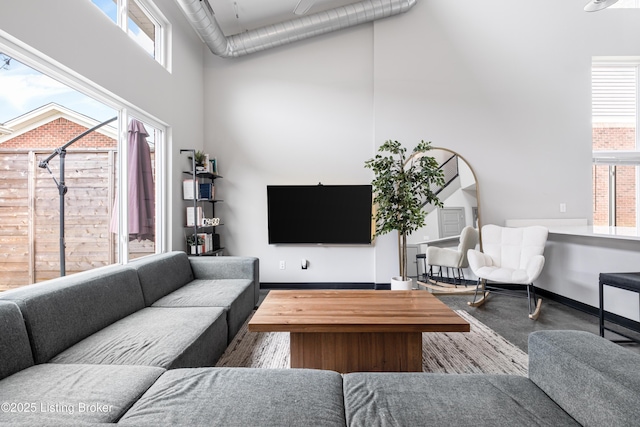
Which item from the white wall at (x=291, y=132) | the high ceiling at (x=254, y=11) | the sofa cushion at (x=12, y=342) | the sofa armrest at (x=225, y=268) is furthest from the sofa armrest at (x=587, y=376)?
the high ceiling at (x=254, y=11)

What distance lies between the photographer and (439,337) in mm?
2621

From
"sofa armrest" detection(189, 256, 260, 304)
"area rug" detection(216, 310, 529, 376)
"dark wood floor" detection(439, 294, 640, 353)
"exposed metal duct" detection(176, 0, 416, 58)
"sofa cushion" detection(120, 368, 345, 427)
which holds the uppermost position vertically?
"exposed metal duct" detection(176, 0, 416, 58)

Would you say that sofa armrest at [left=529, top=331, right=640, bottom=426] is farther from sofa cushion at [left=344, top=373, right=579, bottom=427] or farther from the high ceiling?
the high ceiling

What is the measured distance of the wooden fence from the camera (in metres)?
1.84

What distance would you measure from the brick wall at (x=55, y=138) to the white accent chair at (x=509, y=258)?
3.97 metres

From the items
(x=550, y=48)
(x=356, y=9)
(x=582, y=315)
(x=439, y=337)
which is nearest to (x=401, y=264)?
(x=439, y=337)

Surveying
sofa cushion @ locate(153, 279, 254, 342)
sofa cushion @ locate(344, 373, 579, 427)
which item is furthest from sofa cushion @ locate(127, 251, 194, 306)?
sofa cushion @ locate(344, 373, 579, 427)

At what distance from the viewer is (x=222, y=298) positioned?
2.49 meters

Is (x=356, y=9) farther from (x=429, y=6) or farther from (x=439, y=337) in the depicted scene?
(x=439, y=337)

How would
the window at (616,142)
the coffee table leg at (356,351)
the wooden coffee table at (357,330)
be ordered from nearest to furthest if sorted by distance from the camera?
the wooden coffee table at (357,330) < the coffee table leg at (356,351) < the window at (616,142)

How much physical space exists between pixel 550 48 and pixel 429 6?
1.73 meters

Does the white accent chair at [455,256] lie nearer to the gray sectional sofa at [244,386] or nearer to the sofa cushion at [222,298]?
the sofa cushion at [222,298]

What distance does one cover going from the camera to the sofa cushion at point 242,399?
0.97 meters

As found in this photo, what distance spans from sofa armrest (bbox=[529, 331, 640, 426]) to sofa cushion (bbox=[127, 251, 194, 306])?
2.54 meters
